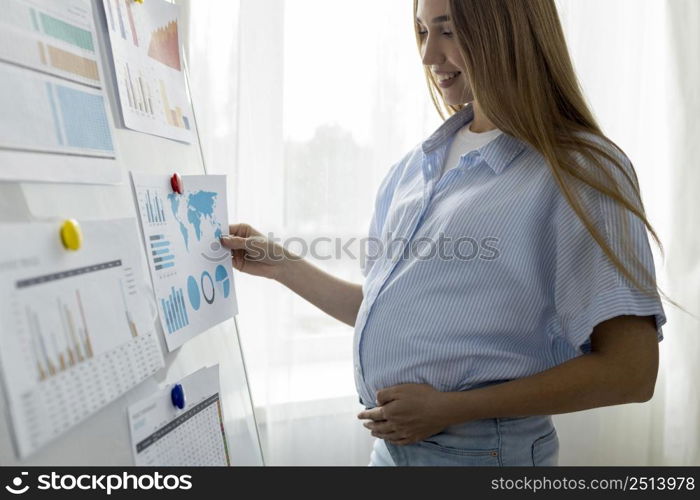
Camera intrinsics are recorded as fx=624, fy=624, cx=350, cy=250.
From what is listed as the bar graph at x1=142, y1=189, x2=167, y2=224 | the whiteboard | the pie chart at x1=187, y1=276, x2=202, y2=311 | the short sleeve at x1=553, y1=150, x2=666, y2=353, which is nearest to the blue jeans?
the short sleeve at x1=553, y1=150, x2=666, y2=353

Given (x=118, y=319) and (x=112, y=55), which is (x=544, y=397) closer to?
(x=118, y=319)

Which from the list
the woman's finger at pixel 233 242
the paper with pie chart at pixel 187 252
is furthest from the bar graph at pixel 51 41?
the woman's finger at pixel 233 242

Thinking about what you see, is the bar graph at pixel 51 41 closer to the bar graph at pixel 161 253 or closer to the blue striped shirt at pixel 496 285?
the bar graph at pixel 161 253

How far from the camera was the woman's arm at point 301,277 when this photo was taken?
106 cm

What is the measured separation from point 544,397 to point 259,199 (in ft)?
2.45

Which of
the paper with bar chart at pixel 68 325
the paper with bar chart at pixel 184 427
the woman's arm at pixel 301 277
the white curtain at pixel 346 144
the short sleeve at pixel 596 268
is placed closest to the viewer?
the paper with bar chart at pixel 68 325

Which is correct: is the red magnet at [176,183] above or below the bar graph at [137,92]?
below

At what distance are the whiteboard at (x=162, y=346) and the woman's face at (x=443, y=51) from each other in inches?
15.0

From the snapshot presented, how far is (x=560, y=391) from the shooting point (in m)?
0.81

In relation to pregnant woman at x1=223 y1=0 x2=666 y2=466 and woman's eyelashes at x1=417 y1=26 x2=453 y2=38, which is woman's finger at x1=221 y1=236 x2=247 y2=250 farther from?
woman's eyelashes at x1=417 y1=26 x2=453 y2=38

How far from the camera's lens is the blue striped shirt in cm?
80

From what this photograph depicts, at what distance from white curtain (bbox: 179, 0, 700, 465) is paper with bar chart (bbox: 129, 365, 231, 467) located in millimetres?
545

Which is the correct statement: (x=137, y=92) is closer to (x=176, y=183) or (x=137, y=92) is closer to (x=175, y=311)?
(x=176, y=183)

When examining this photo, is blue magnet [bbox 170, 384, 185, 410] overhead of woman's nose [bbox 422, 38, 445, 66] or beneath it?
beneath
